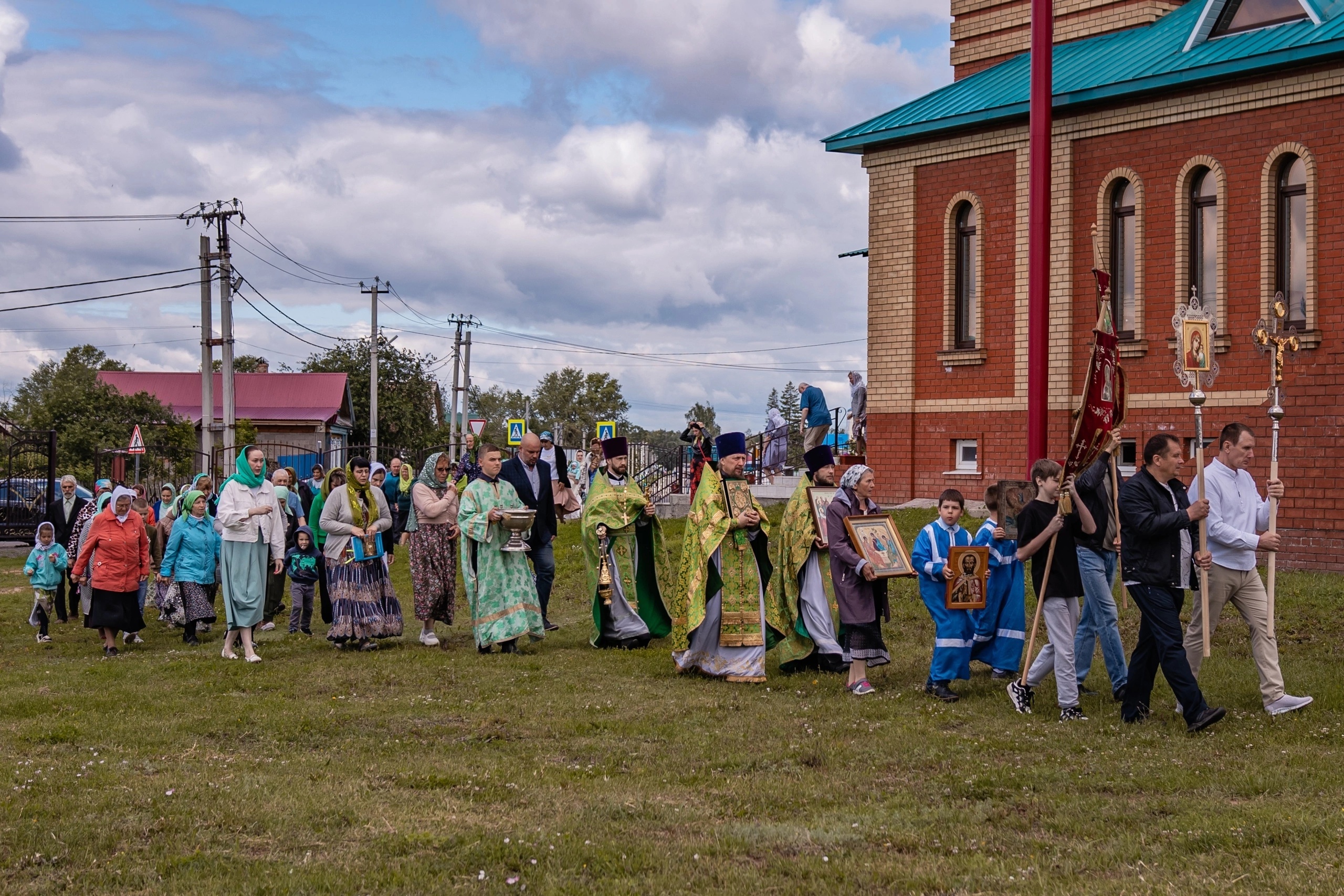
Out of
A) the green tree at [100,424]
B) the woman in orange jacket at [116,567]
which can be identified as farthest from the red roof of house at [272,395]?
the woman in orange jacket at [116,567]

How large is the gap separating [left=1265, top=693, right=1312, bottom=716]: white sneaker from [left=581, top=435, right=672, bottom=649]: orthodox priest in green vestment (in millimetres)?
6375

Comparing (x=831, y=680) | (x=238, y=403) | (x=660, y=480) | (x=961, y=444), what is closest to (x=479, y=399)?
(x=238, y=403)

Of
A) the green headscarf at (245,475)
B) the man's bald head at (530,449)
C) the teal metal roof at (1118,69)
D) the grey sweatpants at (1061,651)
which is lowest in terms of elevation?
the grey sweatpants at (1061,651)

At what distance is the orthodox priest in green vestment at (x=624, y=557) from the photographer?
45.5 feet

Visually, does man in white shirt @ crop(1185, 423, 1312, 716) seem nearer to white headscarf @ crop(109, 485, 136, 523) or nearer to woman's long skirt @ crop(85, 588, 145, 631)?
woman's long skirt @ crop(85, 588, 145, 631)

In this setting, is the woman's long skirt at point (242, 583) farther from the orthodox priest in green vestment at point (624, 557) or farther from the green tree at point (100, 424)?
the green tree at point (100, 424)

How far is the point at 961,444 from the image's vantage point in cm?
2136

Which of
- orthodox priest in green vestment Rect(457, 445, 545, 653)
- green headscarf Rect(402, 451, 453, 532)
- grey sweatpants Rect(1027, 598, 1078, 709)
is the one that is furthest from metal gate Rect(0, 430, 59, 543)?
grey sweatpants Rect(1027, 598, 1078, 709)

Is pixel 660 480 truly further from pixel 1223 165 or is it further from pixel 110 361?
pixel 110 361

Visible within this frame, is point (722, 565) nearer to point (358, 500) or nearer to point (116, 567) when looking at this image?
point (358, 500)

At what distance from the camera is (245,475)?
13.0 meters

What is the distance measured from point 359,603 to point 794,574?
4608 millimetres

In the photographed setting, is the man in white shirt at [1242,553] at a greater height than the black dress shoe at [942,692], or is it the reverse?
the man in white shirt at [1242,553]

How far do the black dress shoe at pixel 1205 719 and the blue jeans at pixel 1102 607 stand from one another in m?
0.98
